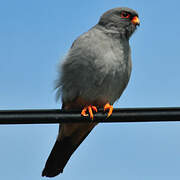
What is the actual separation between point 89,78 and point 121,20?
1493 millimetres

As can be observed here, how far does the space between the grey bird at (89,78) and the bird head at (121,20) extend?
4 centimetres

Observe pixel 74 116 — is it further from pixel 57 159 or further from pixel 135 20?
pixel 135 20

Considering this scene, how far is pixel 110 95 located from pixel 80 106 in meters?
0.51

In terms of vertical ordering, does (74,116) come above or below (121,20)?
below

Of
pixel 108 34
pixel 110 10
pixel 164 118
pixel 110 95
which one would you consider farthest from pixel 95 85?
pixel 164 118

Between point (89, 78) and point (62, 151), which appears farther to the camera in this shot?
point (62, 151)

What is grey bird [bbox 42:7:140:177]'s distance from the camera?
593cm

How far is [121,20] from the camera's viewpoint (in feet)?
22.5

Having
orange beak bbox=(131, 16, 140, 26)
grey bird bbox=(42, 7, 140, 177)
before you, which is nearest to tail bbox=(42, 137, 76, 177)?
grey bird bbox=(42, 7, 140, 177)

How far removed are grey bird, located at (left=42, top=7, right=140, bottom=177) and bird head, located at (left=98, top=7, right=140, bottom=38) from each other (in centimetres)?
4

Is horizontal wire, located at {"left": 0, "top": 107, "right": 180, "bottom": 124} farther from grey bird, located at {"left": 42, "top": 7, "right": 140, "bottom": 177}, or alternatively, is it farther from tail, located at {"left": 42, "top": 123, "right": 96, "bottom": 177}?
tail, located at {"left": 42, "top": 123, "right": 96, "bottom": 177}

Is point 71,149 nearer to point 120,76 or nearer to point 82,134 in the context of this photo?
point 82,134

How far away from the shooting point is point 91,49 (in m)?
6.04

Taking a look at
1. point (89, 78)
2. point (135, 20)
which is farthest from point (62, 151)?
point (135, 20)
